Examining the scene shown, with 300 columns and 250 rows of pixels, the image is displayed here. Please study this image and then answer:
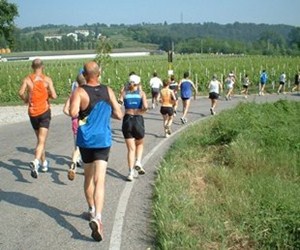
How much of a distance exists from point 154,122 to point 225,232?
11229mm

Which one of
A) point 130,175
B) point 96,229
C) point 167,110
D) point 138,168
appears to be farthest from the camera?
point 167,110

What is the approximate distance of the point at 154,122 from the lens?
16.6 metres

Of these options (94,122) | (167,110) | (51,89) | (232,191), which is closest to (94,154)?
(94,122)

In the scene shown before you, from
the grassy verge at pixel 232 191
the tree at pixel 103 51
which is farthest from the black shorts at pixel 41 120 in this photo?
the tree at pixel 103 51

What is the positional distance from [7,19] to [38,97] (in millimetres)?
36800

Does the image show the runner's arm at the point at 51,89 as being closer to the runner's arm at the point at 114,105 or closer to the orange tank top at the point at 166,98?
the runner's arm at the point at 114,105

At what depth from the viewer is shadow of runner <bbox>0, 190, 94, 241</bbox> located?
5.82m

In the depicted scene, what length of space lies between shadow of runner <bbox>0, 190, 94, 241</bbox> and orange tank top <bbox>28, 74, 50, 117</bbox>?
5.41 ft

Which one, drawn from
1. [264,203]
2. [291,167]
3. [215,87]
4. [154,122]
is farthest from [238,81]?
[264,203]

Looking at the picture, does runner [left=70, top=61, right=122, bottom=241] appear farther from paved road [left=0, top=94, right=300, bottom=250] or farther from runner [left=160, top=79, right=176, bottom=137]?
runner [left=160, top=79, right=176, bottom=137]

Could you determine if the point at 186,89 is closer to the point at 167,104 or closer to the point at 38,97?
the point at 167,104

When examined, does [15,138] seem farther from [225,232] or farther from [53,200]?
[225,232]

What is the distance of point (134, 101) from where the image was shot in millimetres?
8656

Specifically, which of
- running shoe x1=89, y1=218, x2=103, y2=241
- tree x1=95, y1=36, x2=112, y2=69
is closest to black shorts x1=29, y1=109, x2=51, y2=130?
running shoe x1=89, y1=218, x2=103, y2=241
